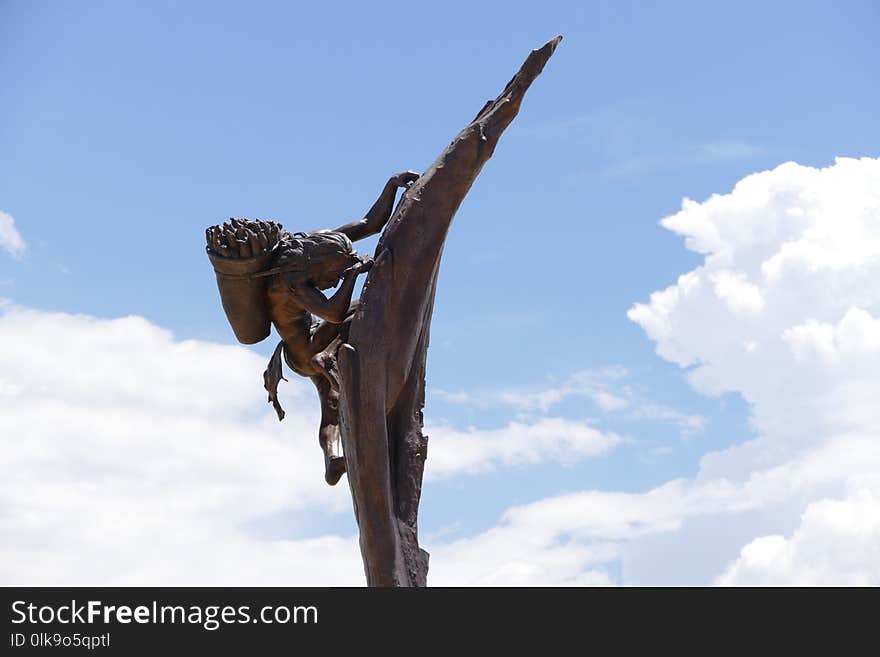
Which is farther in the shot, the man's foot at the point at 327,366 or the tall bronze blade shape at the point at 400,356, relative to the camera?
the man's foot at the point at 327,366

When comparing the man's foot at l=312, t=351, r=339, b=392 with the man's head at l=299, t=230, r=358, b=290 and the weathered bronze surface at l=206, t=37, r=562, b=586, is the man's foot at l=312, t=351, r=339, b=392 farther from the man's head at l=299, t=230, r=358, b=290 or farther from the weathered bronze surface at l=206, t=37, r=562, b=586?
the man's head at l=299, t=230, r=358, b=290

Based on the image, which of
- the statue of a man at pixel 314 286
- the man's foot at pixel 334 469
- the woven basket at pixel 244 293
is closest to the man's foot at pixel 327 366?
the statue of a man at pixel 314 286

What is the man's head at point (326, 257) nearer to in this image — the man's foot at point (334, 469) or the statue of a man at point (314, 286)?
the statue of a man at point (314, 286)

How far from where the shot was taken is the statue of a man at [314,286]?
8.18 metres

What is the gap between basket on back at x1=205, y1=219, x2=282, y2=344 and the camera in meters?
8.16

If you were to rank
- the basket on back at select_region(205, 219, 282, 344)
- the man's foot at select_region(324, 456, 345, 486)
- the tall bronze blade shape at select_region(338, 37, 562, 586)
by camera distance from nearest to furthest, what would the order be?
1. the tall bronze blade shape at select_region(338, 37, 562, 586)
2. the basket on back at select_region(205, 219, 282, 344)
3. the man's foot at select_region(324, 456, 345, 486)

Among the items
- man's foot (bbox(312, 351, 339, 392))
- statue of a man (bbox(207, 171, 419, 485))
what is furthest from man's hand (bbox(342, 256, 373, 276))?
man's foot (bbox(312, 351, 339, 392))

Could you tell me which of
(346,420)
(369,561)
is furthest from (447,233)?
(369,561)

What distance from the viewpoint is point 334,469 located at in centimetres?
849
